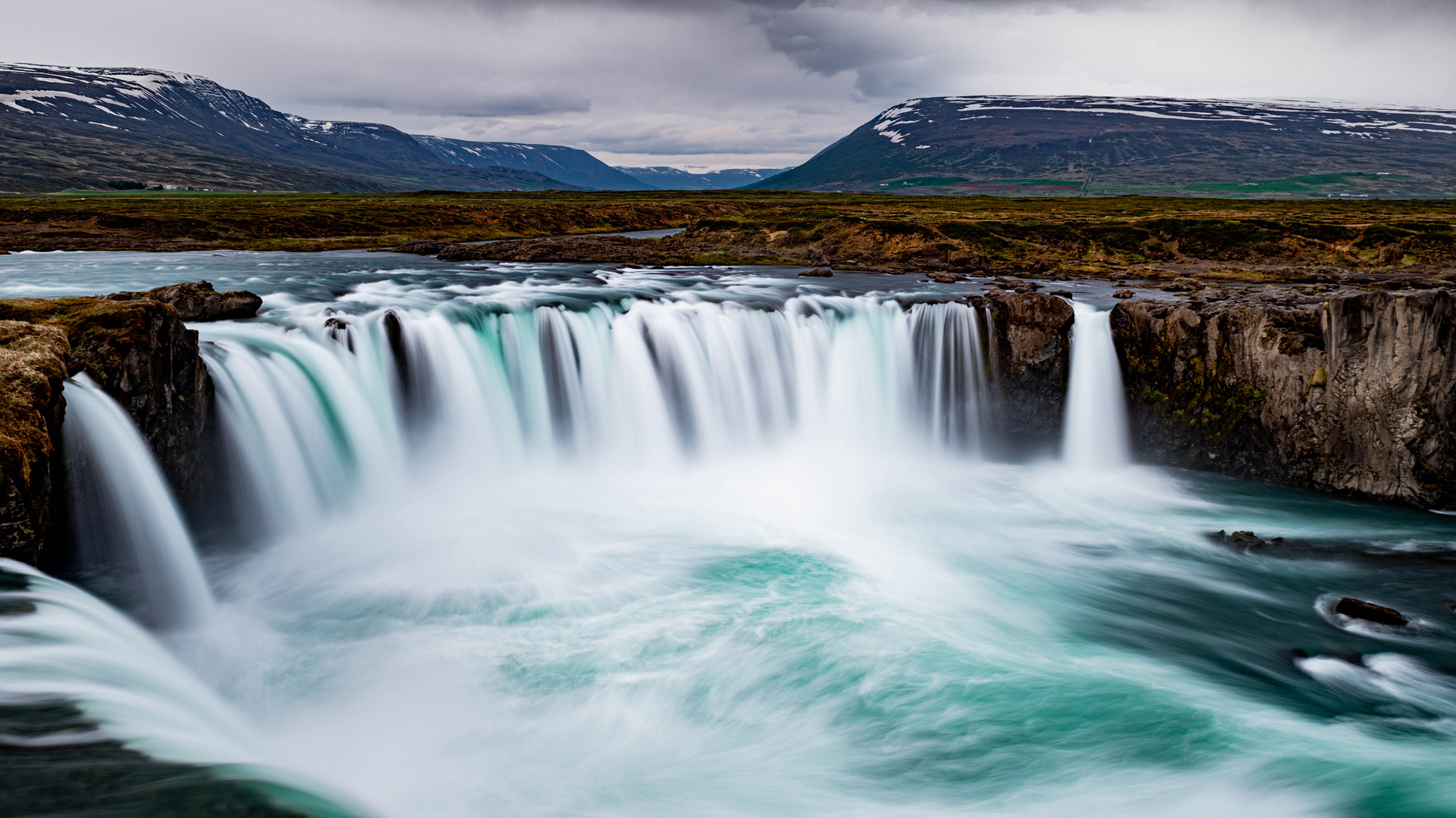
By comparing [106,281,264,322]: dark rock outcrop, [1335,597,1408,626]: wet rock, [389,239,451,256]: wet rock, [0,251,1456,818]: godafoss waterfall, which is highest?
[389,239,451,256]: wet rock

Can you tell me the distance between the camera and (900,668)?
10031 millimetres

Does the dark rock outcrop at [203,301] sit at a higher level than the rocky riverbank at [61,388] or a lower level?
higher

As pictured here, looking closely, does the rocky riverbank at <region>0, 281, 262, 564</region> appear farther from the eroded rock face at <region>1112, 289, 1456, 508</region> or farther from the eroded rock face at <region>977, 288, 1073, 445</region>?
the eroded rock face at <region>1112, 289, 1456, 508</region>

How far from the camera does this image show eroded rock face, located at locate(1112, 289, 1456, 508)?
50.8 feet

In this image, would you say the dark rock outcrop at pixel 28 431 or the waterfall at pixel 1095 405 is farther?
the waterfall at pixel 1095 405

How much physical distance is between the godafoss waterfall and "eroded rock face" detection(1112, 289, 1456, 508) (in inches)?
25.4

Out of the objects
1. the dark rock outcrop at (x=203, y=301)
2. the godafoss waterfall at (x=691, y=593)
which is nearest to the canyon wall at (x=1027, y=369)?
the godafoss waterfall at (x=691, y=593)

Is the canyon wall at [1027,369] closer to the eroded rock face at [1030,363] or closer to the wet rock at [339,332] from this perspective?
the eroded rock face at [1030,363]

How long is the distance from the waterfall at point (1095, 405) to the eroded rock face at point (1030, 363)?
257 mm

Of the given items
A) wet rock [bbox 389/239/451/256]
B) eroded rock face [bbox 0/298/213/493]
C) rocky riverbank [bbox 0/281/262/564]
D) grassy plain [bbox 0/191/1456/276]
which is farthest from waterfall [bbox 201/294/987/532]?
wet rock [bbox 389/239/451/256]

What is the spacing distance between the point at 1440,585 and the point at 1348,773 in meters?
6.98

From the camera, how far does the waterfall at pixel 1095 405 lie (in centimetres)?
1925

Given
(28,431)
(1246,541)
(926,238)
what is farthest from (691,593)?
(926,238)

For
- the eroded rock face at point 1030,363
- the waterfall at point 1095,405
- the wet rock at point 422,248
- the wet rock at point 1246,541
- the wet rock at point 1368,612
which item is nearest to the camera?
the wet rock at point 1368,612
